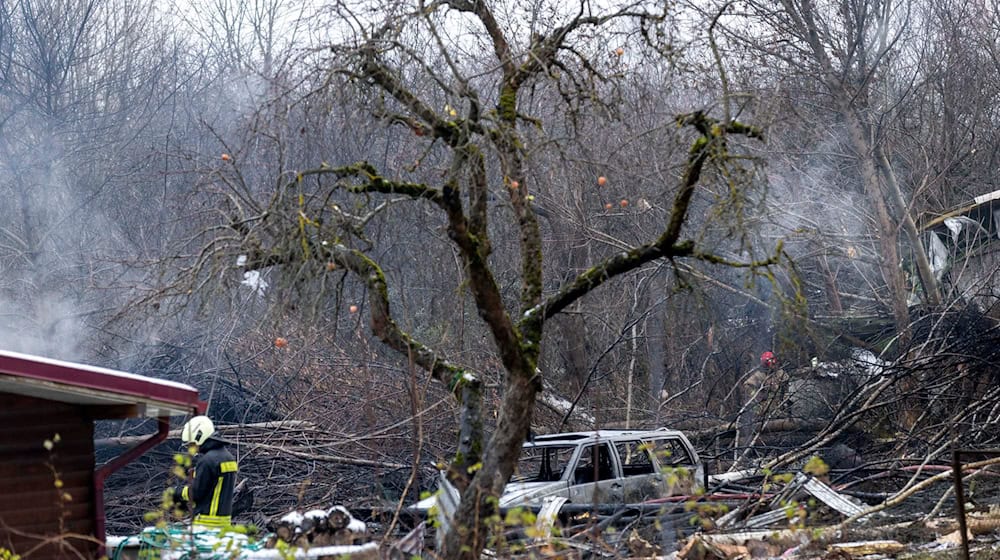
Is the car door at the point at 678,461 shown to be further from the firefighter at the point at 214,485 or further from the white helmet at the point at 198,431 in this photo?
the white helmet at the point at 198,431

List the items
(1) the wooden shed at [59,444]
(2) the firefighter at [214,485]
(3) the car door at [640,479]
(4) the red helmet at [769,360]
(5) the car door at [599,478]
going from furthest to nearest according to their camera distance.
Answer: (4) the red helmet at [769,360] → (3) the car door at [640,479] → (5) the car door at [599,478] → (2) the firefighter at [214,485] → (1) the wooden shed at [59,444]

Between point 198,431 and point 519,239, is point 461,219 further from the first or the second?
point 519,239

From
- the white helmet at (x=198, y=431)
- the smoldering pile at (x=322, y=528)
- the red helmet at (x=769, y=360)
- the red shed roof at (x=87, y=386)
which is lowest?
the smoldering pile at (x=322, y=528)

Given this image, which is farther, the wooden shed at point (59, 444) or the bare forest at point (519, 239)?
the bare forest at point (519, 239)

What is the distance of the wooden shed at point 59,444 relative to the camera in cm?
711

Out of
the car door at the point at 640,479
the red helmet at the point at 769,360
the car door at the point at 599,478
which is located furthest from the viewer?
the red helmet at the point at 769,360

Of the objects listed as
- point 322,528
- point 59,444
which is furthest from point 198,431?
point 59,444

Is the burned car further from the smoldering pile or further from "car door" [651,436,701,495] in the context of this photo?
the smoldering pile

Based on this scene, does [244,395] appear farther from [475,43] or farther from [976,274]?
[976,274]

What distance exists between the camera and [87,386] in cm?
703

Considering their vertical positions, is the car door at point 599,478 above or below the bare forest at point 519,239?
below

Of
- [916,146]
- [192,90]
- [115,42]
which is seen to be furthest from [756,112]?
[192,90]

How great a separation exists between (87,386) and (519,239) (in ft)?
24.6

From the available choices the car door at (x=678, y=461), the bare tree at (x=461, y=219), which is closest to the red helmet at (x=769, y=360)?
the car door at (x=678, y=461)
